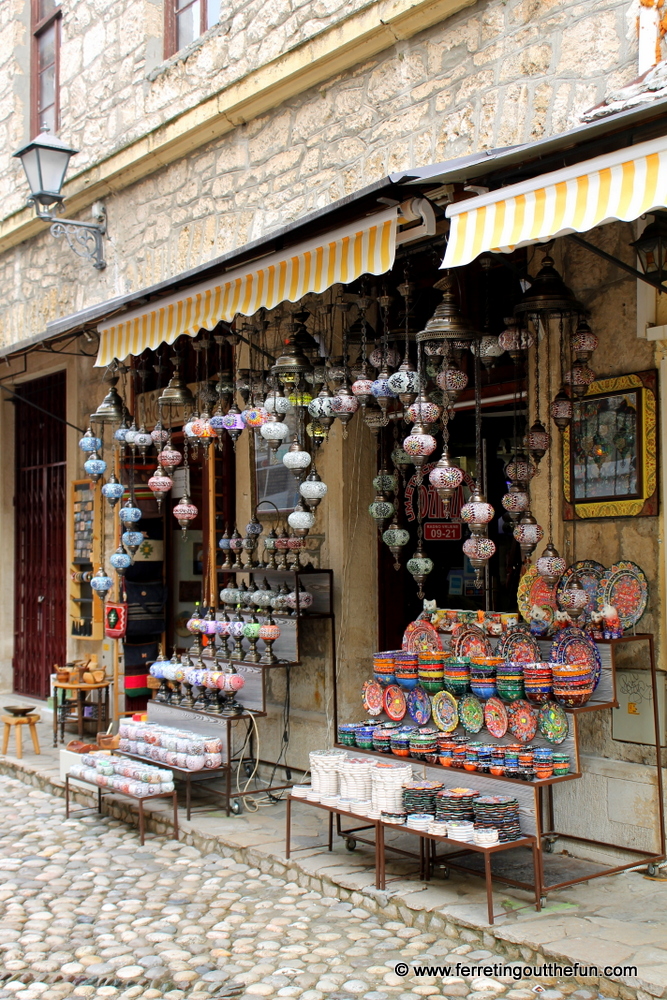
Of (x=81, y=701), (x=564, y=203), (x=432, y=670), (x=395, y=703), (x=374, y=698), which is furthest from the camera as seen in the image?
(x=81, y=701)

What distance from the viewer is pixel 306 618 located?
21.6 feet

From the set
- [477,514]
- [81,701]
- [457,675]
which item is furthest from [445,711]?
[81,701]

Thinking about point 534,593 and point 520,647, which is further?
point 534,593

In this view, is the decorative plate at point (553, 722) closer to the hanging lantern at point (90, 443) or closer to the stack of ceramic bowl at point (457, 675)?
the stack of ceramic bowl at point (457, 675)

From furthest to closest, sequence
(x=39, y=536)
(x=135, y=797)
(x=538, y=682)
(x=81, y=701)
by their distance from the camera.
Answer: (x=39, y=536)
(x=81, y=701)
(x=135, y=797)
(x=538, y=682)

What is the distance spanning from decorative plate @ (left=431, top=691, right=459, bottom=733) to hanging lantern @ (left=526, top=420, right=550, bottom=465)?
1338 millimetres

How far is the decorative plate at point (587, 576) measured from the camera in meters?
4.98

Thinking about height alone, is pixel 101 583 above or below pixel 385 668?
above

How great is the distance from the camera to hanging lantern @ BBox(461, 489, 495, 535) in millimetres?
4816

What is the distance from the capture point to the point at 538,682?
4.59 m

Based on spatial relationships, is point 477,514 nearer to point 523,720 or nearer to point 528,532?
point 528,532

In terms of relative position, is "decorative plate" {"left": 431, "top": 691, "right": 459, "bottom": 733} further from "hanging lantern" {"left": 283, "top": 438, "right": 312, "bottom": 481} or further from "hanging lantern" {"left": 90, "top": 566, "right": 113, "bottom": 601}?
"hanging lantern" {"left": 90, "top": 566, "right": 113, "bottom": 601}

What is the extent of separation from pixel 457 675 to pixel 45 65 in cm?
905

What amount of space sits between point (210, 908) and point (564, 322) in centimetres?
348
